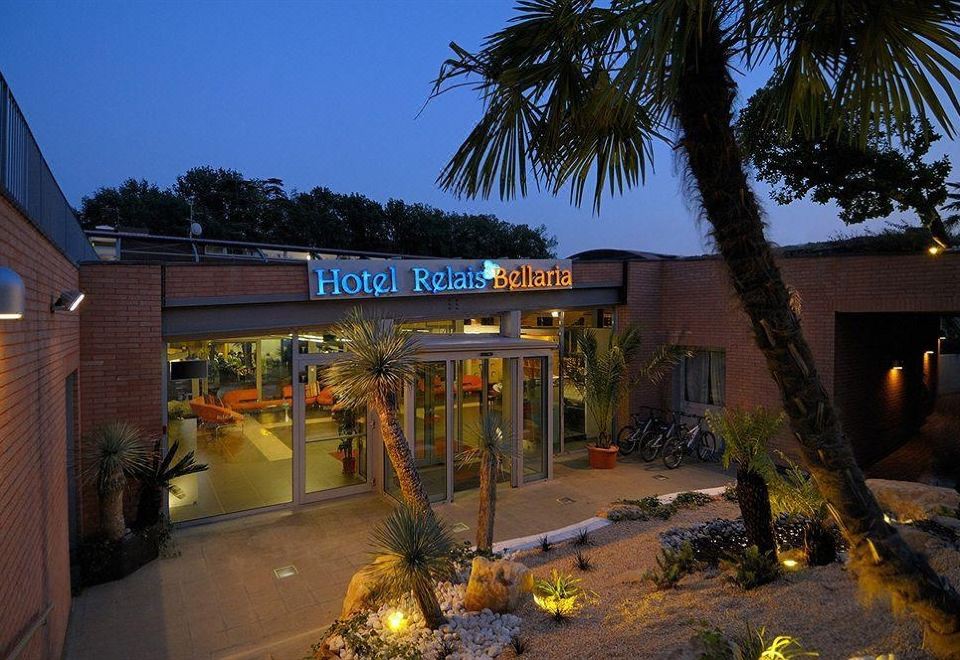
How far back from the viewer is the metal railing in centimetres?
351

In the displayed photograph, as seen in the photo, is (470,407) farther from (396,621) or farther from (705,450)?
(396,621)

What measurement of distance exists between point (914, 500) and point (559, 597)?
484 centimetres

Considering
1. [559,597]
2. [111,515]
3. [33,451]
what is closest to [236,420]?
[111,515]

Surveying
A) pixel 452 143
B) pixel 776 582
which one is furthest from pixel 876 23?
pixel 776 582

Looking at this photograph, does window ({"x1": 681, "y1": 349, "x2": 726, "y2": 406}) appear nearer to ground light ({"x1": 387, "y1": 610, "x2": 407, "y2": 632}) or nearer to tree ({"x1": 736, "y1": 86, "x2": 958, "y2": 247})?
tree ({"x1": 736, "y1": 86, "x2": 958, "y2": 247})

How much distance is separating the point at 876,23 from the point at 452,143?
2.40 m

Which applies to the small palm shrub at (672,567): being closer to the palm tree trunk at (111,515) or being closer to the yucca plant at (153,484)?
the yucca plant at (153,484)

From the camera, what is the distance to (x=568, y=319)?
1350 cm

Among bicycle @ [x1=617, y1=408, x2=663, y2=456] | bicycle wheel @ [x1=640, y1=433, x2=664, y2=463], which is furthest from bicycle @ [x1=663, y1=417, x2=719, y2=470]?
bicycle @ [x1=617, y1=408, x2=663, y2=456]

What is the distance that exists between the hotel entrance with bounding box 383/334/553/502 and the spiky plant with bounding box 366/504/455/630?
440 cm

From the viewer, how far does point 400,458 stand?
609 cm

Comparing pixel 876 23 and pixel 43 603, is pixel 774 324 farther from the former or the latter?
pixel 43 603

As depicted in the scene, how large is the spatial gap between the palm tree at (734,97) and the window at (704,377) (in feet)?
30.5

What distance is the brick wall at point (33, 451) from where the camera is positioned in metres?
3.29
